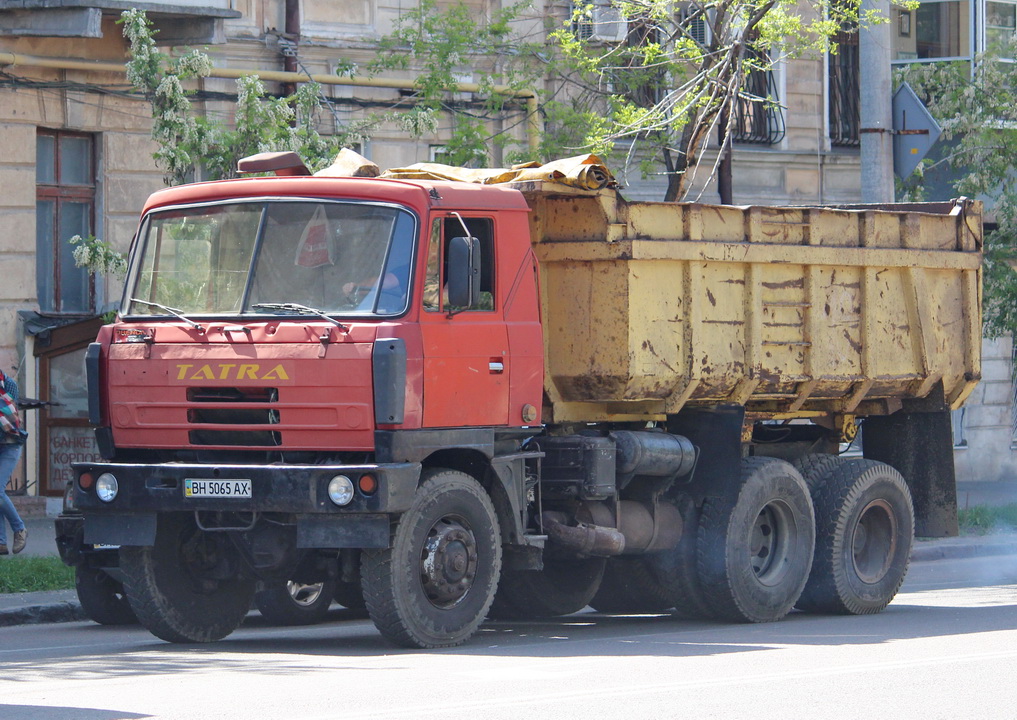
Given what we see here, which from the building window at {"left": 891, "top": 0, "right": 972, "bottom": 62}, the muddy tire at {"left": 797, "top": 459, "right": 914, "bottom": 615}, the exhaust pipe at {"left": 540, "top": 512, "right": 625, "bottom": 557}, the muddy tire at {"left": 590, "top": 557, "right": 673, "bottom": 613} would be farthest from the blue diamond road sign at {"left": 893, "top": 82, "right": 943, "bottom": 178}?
the building window at {"left": 891, "top": 0, "right": 972, "bottom": 62}

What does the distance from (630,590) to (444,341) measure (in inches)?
129

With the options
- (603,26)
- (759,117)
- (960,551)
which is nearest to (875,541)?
(960,551)

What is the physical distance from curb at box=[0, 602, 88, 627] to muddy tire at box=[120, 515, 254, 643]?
198 cm

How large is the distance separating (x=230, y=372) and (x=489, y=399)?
1.50m

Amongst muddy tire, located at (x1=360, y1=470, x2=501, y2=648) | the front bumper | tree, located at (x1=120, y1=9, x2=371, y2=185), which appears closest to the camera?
the front bumper

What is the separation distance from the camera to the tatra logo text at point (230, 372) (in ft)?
32.1

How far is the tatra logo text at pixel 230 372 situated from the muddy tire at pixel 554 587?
116 inches

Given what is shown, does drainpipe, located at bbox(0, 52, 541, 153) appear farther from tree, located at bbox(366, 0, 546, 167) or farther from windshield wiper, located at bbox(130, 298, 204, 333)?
windshield wiper, located at bbox(130, 298, 204, 333)

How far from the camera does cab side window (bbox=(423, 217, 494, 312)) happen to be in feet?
32.6

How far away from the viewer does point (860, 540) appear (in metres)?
12.8

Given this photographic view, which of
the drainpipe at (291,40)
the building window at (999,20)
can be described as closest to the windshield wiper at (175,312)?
the drainpipe at (291,40)

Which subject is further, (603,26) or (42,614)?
(603,26)

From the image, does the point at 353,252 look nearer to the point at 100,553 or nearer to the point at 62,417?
the point at 100,553

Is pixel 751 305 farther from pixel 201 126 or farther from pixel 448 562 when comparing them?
pixel 201 126
